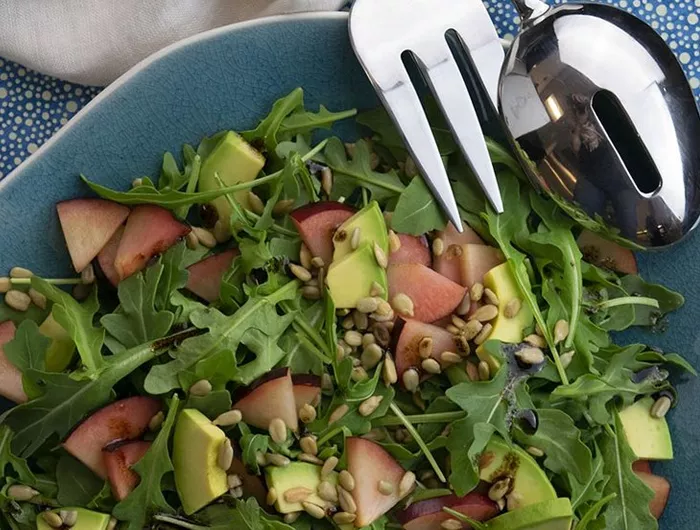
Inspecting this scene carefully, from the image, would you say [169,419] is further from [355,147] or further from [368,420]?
[355,147]

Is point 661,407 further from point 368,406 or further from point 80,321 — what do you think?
point 80,321

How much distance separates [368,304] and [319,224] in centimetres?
14

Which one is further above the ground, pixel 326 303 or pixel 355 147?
pixel 355 147

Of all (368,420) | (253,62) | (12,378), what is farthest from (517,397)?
(12,378)

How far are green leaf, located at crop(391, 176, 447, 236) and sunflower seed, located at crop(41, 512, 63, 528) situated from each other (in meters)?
0.62

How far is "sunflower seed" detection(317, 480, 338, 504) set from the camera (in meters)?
1.21

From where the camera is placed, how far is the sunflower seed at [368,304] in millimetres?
1217

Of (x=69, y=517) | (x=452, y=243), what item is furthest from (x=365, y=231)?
(x=69, y=517)

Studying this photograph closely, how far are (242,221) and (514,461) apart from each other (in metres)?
0.52

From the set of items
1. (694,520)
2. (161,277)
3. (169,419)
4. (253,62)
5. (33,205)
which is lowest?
(694,520)

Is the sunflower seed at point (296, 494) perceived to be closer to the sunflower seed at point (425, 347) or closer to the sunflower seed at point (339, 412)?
the sunflower seed at point (339, 412)

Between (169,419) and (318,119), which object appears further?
(318,119)

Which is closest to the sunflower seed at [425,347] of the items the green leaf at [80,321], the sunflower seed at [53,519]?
the green leaf at [80,321]

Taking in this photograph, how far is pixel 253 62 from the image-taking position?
129 centimetres
